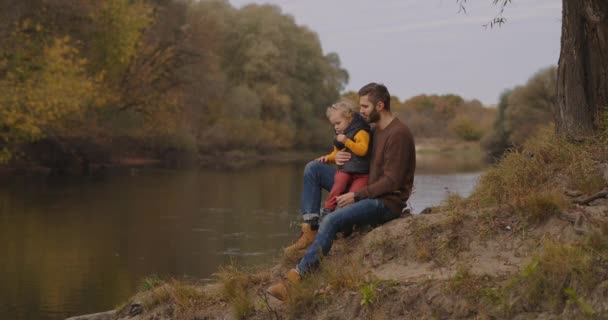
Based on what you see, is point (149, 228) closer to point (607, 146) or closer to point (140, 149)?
point (607, 146)

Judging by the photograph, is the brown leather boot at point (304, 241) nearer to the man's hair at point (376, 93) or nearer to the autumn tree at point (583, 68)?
the man's hair at point (376, 93)

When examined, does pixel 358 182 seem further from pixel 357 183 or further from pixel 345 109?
pixel 345 109

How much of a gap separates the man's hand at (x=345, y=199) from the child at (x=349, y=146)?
0.14 meters

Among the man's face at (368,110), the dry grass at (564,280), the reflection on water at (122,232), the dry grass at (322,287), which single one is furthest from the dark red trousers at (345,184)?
the dry grass at (564,280)

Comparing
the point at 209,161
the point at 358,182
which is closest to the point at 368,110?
the point at 358,182

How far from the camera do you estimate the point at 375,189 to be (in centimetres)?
809

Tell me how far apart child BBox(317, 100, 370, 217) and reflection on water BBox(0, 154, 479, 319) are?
1696 millimetres

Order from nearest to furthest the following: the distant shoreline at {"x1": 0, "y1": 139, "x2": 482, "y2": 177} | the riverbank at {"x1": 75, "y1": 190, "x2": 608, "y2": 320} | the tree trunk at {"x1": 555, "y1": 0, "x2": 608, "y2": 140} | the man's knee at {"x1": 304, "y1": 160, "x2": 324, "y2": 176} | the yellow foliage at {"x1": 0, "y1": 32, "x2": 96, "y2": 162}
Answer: the riverbank at {"x1": 75, "y1": 190, "x2": 608, "y2": 320}, the man's knee at {"x1": 304, "y1": 160, "x2": 324, "y2": 176}, the tree trunk at {"x1": 555, "y1": 0, "x2": 608, "y2": 140}, the yellow foliage at {"x1": 0, "y1": 32, "x2": 96, "y2": 162}, the distant shoreline at {"x1": 0, "y1": 139, "x2": 482, "y2": 177}

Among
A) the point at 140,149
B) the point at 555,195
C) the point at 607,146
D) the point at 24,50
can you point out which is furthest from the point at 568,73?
the point at 140,149

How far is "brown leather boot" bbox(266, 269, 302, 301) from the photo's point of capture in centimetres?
780

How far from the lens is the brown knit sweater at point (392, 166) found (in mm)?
8047

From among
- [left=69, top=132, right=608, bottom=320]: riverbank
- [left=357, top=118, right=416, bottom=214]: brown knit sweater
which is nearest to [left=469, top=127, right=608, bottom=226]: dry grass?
[left=69, top=132, right=608, bottom=320]: riverbank

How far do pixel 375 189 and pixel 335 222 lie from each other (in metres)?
0.47

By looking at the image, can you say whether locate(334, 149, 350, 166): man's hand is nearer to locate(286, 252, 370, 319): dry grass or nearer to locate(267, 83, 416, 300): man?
locate(267, 83, 416, 300): man
